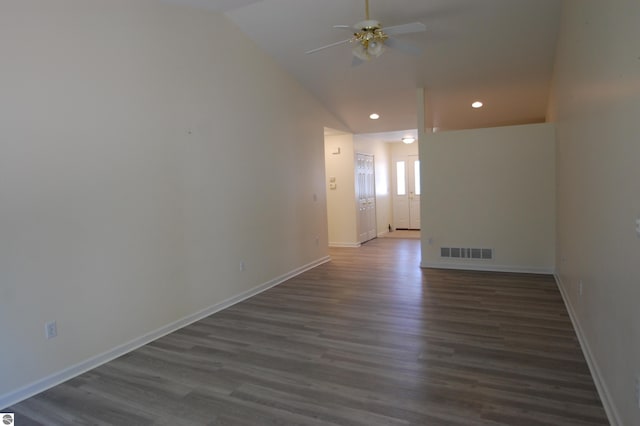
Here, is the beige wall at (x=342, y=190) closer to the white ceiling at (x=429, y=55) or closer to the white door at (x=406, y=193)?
the white ceiling at (x=429, y=55)

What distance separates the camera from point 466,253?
235 inches

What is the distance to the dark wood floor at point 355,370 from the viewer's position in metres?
2.30

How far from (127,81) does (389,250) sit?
5.92 meters

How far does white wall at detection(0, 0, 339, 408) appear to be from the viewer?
266 cm

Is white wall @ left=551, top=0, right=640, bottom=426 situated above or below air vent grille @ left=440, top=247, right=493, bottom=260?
above

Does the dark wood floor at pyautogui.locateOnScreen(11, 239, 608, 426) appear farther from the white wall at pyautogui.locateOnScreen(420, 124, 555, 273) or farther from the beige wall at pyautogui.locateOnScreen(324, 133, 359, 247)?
the beige wall at pyautogui.locateOnScreen(324, 133, 359, 247)

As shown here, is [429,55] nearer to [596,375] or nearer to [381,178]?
[596,375]

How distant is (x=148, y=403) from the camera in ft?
8.23

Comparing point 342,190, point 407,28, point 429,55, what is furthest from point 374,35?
point 342,190

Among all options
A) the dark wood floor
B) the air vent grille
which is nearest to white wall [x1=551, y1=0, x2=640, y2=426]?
the dark wood floor

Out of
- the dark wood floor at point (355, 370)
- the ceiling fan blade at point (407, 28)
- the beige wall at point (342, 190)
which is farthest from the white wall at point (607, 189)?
the beige wall at point (342, 190)

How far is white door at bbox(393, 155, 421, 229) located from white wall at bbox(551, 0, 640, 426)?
8.05 m

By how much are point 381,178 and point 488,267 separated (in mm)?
5353

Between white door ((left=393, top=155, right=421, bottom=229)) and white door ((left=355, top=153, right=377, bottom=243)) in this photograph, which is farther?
white door ((left=393, top=155, right=421, bottom=229))
